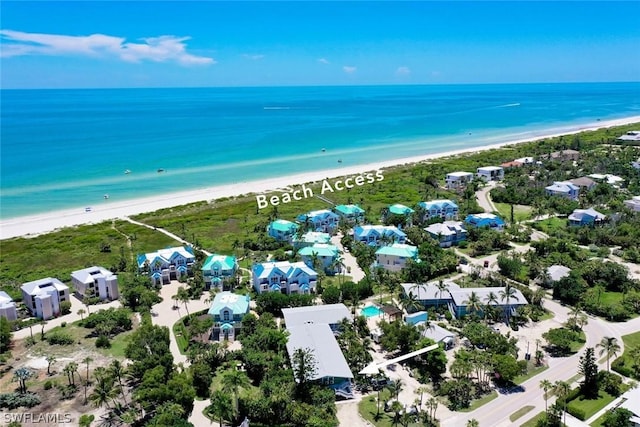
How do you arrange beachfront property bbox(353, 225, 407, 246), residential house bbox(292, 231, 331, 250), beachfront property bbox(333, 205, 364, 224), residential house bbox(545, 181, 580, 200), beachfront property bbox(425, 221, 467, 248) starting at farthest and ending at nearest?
residential house bbox(545, 181, 580, 200) < beachfront property bbox(333, 205, 364, 224) < beachfront property bbox(353, 225, 407, 246) < beachfront property bbox(425, 221, 467, 248) < residential house bbox(292, 231, 331, 250)

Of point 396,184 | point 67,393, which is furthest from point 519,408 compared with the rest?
point 396,184

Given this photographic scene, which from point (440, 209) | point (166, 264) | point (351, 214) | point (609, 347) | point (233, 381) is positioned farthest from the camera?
point (440, 209)

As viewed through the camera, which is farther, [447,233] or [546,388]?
[447,233]

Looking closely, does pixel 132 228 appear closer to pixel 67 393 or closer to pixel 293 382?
pixel 67 393

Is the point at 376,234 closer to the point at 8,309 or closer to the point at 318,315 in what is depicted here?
the point at 318,315

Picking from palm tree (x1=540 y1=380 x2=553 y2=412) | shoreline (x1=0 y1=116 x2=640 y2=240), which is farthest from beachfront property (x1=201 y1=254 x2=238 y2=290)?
shoreline (x1=0 y1=116 x2=640 y2=240)

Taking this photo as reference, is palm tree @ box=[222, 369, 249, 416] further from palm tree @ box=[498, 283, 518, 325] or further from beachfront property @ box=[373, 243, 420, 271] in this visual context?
beachfront property @ box=[373, 243, 420, 271]

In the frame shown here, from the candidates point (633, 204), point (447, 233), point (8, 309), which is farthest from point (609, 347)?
point (8, 309)
